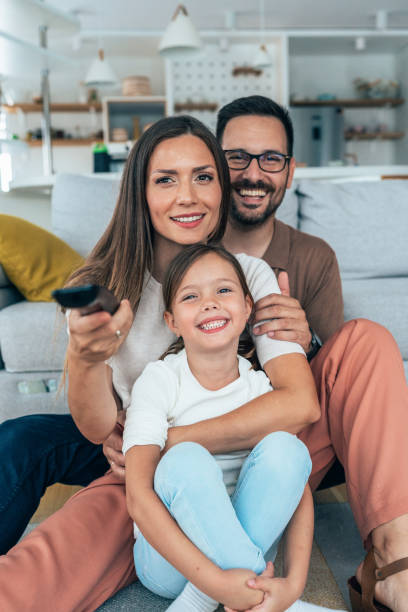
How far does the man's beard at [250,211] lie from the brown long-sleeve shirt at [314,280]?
83 mm

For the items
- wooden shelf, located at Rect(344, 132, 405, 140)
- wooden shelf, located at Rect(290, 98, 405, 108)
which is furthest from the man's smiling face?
wooden shelf, located at Rect(344, 132, 405, 140)

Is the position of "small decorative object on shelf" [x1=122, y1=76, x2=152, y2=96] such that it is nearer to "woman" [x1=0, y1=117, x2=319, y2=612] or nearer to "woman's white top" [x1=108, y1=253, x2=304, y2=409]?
"woman" [x1=0, y1=117, x2=319, y2=612]

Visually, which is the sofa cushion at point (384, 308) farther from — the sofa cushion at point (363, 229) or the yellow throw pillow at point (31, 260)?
the yellow throw pillow at point (31, 260)

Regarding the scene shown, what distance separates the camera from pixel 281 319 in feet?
3.56

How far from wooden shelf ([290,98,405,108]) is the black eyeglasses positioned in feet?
17.7

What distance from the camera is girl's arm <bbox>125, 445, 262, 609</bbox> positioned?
77 centimetres

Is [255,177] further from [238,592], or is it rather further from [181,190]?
[238,592]

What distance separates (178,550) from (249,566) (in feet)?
0.35

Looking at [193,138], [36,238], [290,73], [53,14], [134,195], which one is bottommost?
[36,238]

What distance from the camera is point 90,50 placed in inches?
249

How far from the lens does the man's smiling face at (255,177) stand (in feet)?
4.67

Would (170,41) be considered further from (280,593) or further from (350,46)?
(280,593)

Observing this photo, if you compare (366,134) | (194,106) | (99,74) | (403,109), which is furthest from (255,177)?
(403,109)

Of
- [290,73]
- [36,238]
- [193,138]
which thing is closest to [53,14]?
[36,238]
